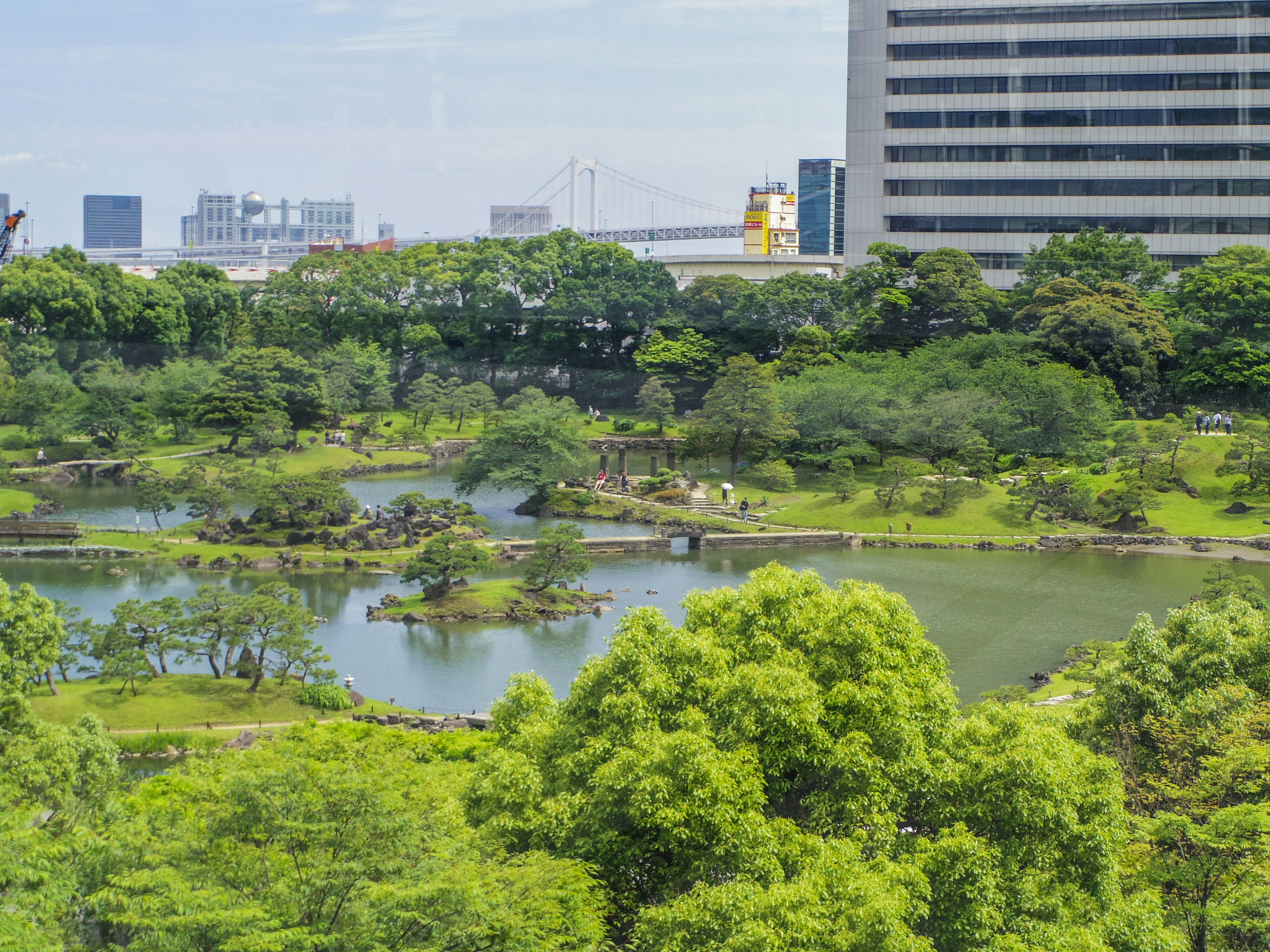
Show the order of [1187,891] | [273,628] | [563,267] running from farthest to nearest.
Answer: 1. [563,267]
2. [273,628]
3. [1187,891]

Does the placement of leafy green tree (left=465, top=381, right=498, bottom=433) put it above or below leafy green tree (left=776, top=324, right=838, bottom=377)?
below

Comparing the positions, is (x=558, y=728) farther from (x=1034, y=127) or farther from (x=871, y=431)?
(x=1034, y=127)

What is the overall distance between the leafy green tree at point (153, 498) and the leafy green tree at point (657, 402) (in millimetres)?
13954

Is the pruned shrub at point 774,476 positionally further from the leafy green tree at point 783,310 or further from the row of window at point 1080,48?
the row of window at point 1080,48

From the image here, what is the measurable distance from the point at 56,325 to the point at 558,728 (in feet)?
88.0

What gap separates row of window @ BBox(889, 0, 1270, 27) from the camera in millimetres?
33250

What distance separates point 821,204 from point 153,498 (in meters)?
65.1

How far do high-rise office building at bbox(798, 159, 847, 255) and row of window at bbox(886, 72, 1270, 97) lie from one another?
41326 millimetres

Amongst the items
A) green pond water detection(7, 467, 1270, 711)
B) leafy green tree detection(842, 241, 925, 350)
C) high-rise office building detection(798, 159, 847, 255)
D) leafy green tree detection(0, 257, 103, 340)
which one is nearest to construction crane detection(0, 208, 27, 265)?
leafy green tree detection(0, 257, 103, 340)

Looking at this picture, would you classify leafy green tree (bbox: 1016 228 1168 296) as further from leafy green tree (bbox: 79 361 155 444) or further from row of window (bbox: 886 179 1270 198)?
leafy green tree (bbox: 79 361 155 444)

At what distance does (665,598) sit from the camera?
18.1 m

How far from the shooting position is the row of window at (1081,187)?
3375 cm

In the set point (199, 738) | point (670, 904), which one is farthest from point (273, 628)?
point (670, 904)

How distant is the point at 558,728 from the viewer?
25.5ft
